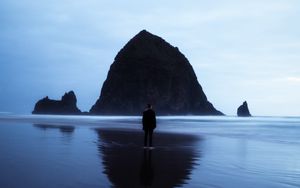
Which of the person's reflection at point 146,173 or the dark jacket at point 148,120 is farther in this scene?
the dark jacket at point 148,120

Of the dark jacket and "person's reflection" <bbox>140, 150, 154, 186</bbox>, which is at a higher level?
the dark jacket

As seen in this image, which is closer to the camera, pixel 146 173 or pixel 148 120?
pixel 146 173

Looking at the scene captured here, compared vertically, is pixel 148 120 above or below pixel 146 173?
above

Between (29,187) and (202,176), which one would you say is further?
(202,176)

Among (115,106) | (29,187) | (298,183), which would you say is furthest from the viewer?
(115,106)

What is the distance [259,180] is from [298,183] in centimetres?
99

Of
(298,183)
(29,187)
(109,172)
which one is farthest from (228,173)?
(29,187)

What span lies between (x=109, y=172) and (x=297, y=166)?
719cm

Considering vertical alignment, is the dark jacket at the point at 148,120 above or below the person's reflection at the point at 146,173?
above

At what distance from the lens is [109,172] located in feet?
35.9

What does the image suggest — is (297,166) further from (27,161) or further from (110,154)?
(27,161)

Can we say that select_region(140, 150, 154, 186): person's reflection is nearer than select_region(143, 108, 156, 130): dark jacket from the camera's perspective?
Yes

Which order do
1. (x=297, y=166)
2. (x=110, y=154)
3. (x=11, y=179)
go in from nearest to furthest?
(x=11, y=179) < (x=297, y=166) < (x=110, y=154)

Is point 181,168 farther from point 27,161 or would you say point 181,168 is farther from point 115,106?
point 115,106
